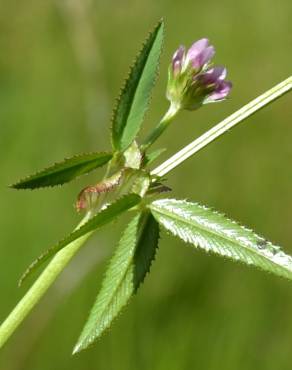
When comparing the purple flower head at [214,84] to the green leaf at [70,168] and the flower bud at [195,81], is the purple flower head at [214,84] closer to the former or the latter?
the flower bud at [195,81]

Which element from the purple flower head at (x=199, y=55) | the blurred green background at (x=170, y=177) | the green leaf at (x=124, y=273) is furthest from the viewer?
the blurred green background at (x=170, y=177)

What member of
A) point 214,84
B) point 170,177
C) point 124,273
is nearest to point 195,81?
point 214,84

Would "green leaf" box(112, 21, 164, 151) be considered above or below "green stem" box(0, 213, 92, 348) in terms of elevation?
above

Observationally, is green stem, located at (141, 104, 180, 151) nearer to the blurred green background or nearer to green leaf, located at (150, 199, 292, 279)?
green leaf, located at (150, 199, 292, 279)

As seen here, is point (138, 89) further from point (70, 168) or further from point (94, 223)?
point (94, 223)

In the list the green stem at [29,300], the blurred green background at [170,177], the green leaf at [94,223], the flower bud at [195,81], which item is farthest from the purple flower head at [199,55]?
the blurred green background at [170,177]

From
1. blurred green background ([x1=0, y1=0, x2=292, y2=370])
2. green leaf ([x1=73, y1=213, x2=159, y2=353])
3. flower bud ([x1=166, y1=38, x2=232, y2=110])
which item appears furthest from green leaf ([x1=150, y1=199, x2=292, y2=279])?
blurred green background ([x1=0, y1=0, x2=292, y2=370])
